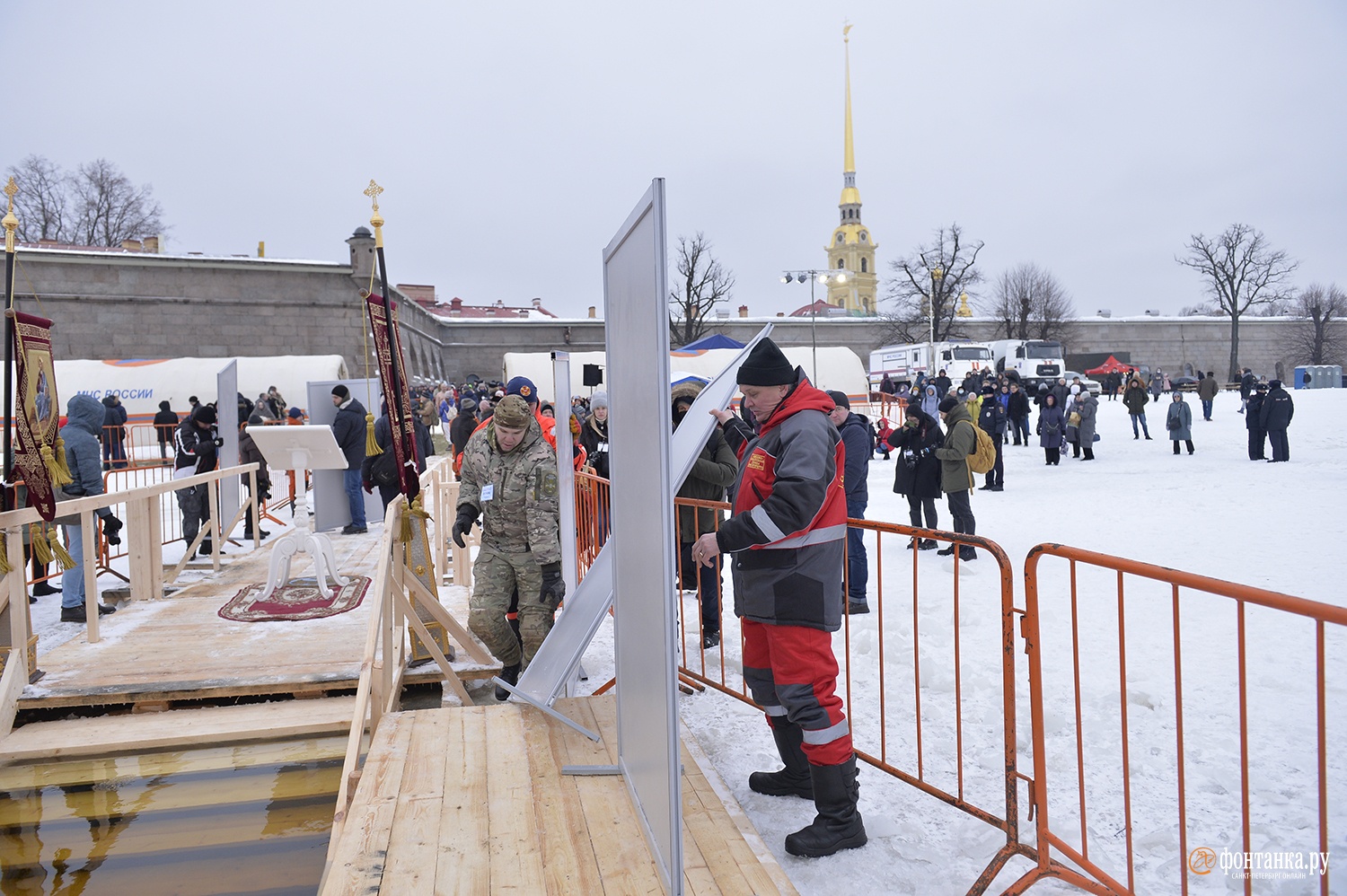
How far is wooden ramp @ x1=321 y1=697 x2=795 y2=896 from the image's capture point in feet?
8.92

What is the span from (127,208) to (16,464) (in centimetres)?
5168

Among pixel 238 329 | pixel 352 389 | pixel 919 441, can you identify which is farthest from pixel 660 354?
pixel 238 329

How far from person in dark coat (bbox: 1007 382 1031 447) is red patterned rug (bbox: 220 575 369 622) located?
17.2 m

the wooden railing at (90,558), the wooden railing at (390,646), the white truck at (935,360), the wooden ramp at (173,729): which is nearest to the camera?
the wooden railing at (390,646)

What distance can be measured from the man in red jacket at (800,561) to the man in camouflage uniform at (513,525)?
2050mm

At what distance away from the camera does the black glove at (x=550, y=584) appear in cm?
520

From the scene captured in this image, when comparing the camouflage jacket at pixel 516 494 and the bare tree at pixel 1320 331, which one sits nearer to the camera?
the camouflage jacket at pixel 516 494

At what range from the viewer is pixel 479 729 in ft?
13.4

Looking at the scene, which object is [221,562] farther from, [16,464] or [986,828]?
[986,828]

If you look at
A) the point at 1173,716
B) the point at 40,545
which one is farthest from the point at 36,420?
the point at 1173,716

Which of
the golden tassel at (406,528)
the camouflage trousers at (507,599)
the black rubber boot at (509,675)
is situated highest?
the golden tassel at (406,528)

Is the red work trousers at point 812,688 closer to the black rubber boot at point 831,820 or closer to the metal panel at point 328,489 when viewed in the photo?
the black rubber boot at point 831,820

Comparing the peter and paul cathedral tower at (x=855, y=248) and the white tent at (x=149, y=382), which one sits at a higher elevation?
the peter and paul cathedral tower at (x=855, y=248)

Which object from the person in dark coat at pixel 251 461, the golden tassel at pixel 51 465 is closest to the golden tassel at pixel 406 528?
the golden tassel at pixel 51 465
